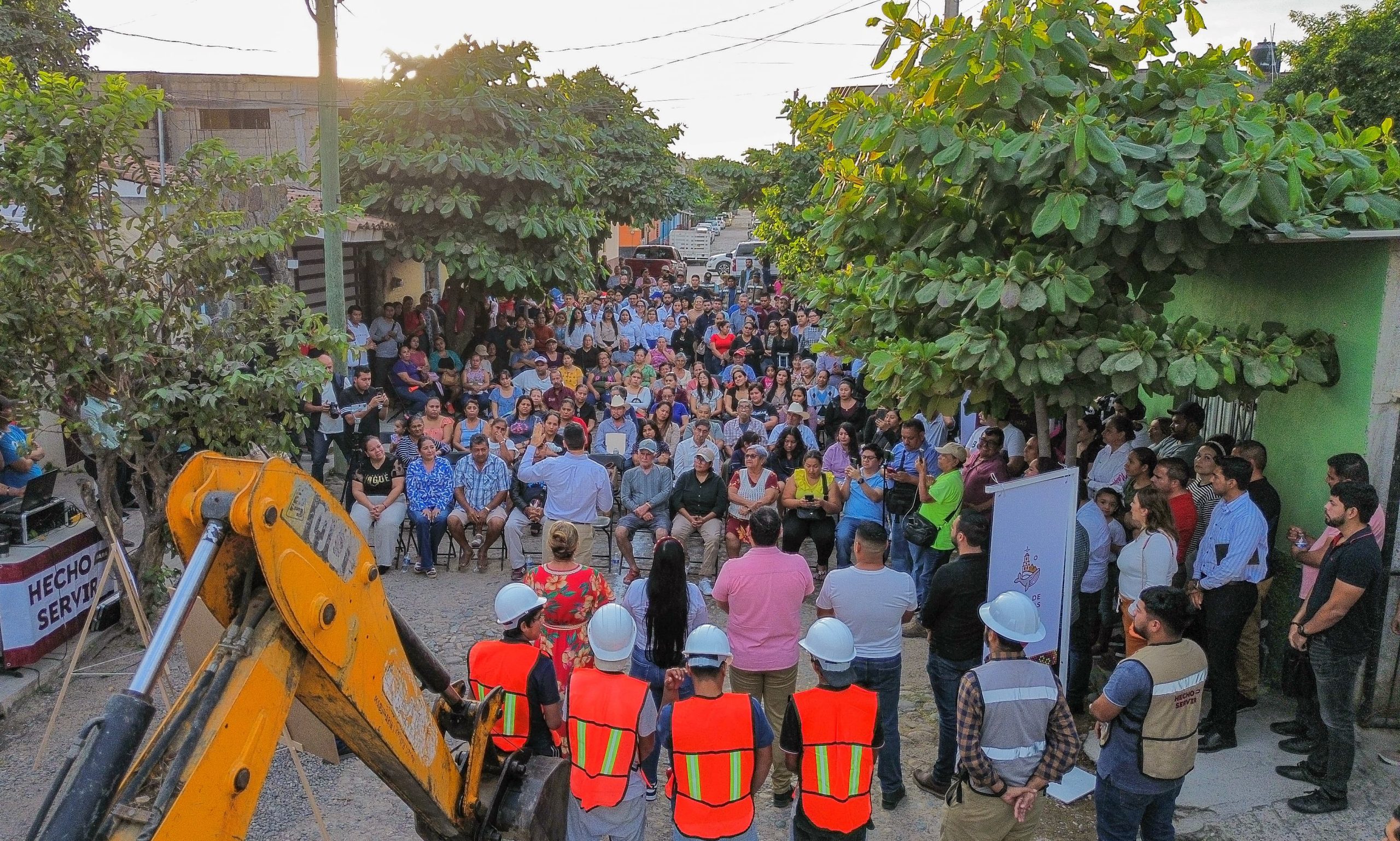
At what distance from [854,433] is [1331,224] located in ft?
16.8

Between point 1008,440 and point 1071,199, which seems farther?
point 1008,440

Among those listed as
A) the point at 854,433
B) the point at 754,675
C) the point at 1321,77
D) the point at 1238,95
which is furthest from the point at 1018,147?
the point at 1321,77

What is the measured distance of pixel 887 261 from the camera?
7.14m

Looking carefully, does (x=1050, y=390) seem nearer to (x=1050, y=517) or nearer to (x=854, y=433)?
(x=1050, y=517)

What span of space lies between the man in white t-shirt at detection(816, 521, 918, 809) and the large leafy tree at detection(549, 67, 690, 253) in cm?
1934

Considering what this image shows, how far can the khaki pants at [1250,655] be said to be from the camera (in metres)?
6.71

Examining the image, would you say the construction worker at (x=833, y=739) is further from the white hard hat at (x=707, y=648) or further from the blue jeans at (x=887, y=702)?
the blue jeans at (x=887, y=702)

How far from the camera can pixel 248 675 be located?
280 cm

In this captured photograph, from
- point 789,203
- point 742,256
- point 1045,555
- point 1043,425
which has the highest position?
point 789,203

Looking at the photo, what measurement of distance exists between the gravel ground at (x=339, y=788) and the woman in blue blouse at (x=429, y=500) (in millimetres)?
1867

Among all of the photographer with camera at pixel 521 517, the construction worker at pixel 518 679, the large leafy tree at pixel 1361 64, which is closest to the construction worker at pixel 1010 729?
the construction worker at pixel 518 679

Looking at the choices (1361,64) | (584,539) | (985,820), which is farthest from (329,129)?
(1361,64)

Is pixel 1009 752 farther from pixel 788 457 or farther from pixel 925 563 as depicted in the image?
pixel 788 457

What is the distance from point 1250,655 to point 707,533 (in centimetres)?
455
